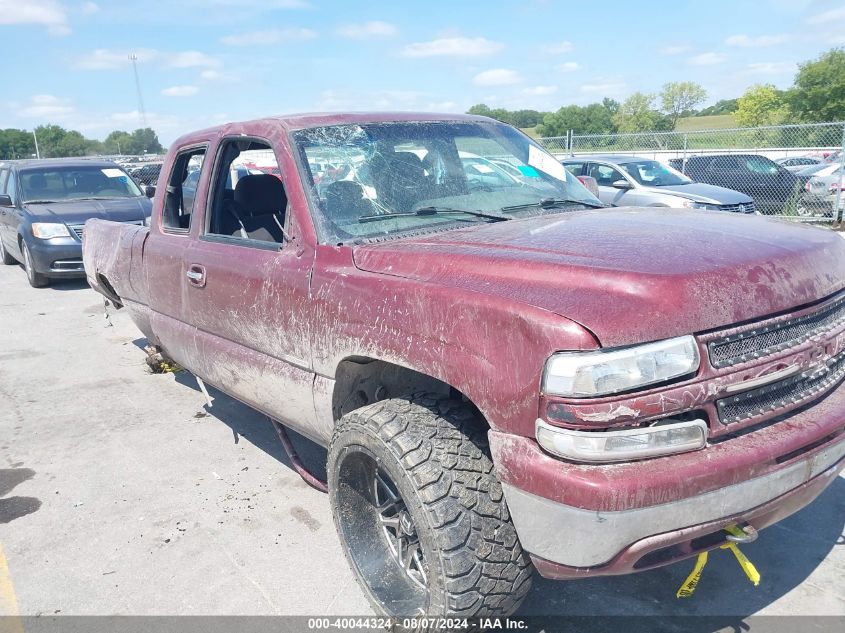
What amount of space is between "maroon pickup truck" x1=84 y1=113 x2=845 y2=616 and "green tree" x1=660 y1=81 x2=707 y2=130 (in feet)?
282

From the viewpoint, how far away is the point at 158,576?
10.1 ft

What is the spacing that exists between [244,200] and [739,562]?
3.18 metres

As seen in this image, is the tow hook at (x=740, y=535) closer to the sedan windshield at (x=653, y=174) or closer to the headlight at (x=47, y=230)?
the headlight at (x=47, y=230)

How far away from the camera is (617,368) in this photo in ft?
6.40

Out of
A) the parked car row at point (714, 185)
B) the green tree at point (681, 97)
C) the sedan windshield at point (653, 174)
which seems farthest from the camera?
the green tree at point (681, 97)

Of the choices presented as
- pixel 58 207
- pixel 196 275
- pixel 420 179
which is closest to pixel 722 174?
pixel 58 207

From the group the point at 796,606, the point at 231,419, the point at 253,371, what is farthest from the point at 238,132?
the point at 796,606

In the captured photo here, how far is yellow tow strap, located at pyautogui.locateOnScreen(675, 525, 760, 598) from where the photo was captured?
7.07 ft

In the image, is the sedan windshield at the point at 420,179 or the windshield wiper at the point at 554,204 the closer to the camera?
A: the sedan windshield at the point at 420,179

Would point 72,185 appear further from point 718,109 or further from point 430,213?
point 718,109

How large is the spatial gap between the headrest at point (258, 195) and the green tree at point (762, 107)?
5116 cm

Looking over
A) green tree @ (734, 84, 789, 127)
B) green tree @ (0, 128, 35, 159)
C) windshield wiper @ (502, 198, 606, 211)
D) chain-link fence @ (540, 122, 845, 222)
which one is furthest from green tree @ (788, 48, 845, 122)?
→ green tree @ (0, 128, 35, 159)

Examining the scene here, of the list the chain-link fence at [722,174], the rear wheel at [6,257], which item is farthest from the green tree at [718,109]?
the rear wheel at [6,257]

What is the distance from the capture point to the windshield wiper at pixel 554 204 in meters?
3.37
